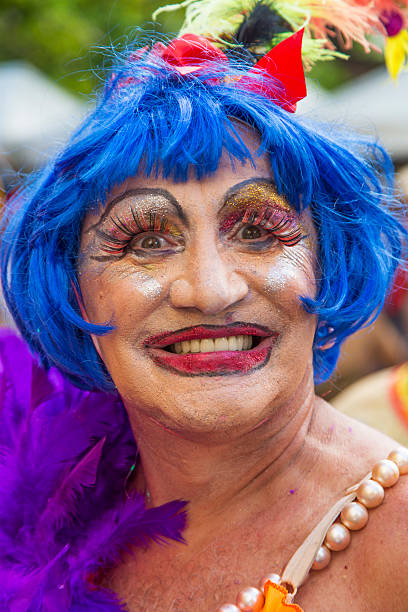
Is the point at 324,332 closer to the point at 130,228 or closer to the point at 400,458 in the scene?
the point at 400,458

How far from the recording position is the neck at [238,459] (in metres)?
1.57

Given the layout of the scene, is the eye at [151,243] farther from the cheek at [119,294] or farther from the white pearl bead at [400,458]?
the white pearl bead at [400,458]

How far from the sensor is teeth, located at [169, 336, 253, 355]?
1.48 meters

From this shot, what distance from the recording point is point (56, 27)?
314 inches

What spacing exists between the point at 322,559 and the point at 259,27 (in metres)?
1.34

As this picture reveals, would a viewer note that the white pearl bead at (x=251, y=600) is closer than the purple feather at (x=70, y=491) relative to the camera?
Yes

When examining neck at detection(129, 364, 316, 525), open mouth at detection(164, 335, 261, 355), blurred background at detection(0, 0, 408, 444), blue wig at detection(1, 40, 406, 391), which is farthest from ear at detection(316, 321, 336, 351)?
blurred background at detection(0, 0, 408, 444)

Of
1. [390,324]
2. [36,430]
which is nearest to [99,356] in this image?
[36,430]

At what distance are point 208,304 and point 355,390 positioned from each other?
1955 millimetres

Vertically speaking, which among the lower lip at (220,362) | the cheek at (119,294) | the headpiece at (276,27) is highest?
the headpiece at (276,27)

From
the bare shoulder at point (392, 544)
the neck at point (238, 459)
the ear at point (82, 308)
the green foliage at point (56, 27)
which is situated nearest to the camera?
the bare shoulder at point (392, 544)

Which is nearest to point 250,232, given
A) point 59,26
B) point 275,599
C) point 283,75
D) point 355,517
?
point 283,75

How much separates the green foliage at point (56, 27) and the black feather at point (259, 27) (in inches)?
245

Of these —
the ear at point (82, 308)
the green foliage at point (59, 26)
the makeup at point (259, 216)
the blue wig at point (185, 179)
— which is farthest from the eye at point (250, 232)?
the green foliage at point (59, 26)
